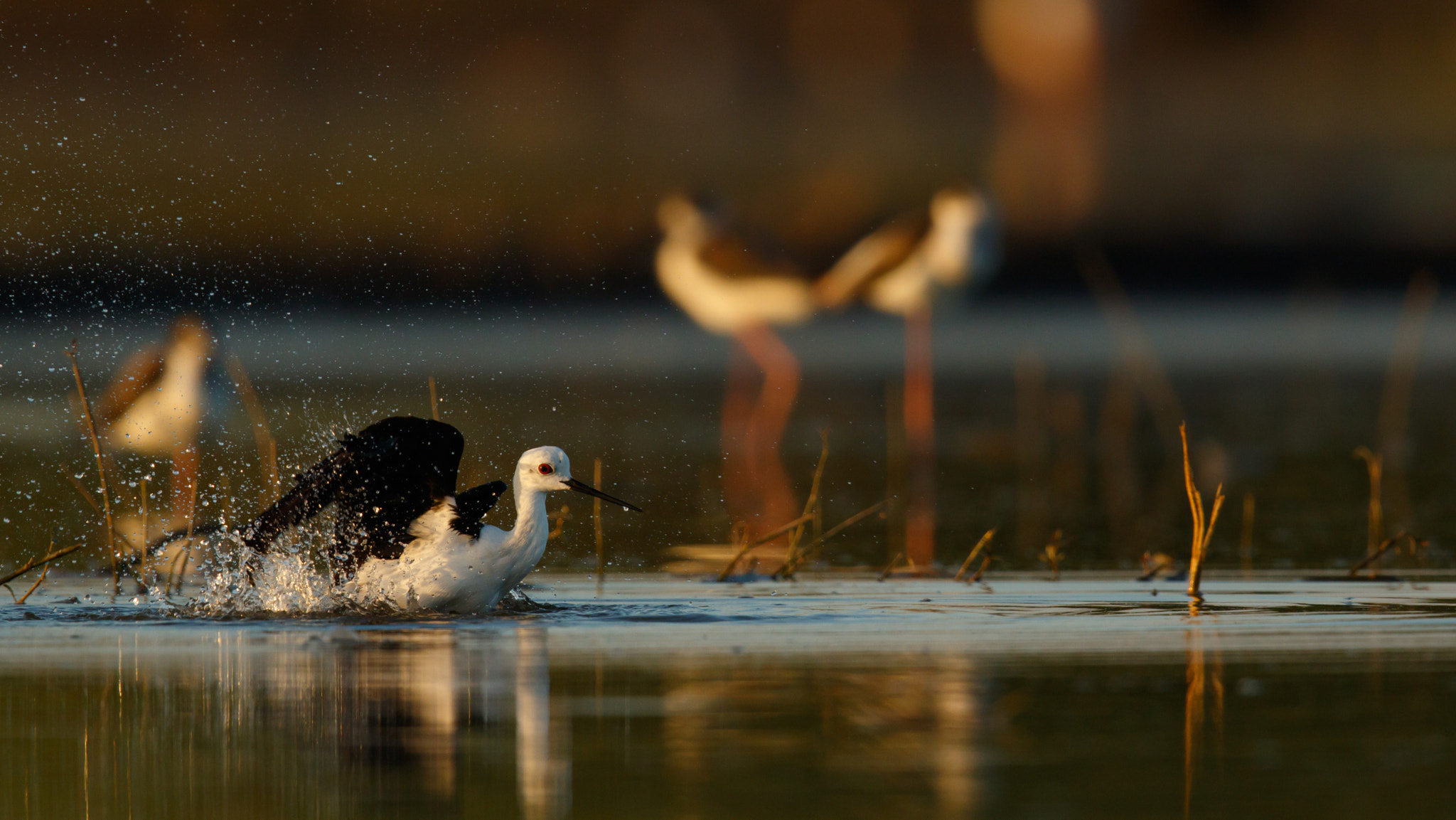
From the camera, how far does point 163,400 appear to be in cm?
1147

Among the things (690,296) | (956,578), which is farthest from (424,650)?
(690,296)

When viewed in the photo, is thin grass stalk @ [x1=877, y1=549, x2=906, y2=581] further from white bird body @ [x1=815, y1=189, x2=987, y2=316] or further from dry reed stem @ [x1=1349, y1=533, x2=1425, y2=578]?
white bird body @ [x1=815, y1=189, x2=987, y2=316]

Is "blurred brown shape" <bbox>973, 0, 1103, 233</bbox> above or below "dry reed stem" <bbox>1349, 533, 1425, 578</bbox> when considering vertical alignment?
above

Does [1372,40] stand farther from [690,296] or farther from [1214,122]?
[690,296]

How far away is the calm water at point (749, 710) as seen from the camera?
390 centimetres

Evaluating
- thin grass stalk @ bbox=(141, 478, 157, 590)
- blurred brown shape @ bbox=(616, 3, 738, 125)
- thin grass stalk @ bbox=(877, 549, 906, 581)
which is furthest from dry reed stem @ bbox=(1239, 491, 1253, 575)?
blurred brown shape @ bbox=(616, 3, 738, 125)

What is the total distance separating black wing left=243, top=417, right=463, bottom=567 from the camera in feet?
22.3

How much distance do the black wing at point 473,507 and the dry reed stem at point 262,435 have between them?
2.59 ft

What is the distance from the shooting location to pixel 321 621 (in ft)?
20.7

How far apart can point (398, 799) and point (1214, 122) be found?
30714 mm

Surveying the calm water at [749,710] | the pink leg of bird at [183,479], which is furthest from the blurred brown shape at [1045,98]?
the calm water at [749,710]

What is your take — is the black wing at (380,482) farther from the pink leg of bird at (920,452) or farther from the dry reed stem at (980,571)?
the pink leg of bird at (920,452)

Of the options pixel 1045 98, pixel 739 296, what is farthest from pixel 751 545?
pixel 1045 98

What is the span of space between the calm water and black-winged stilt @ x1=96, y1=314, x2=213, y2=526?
4.60 metres
